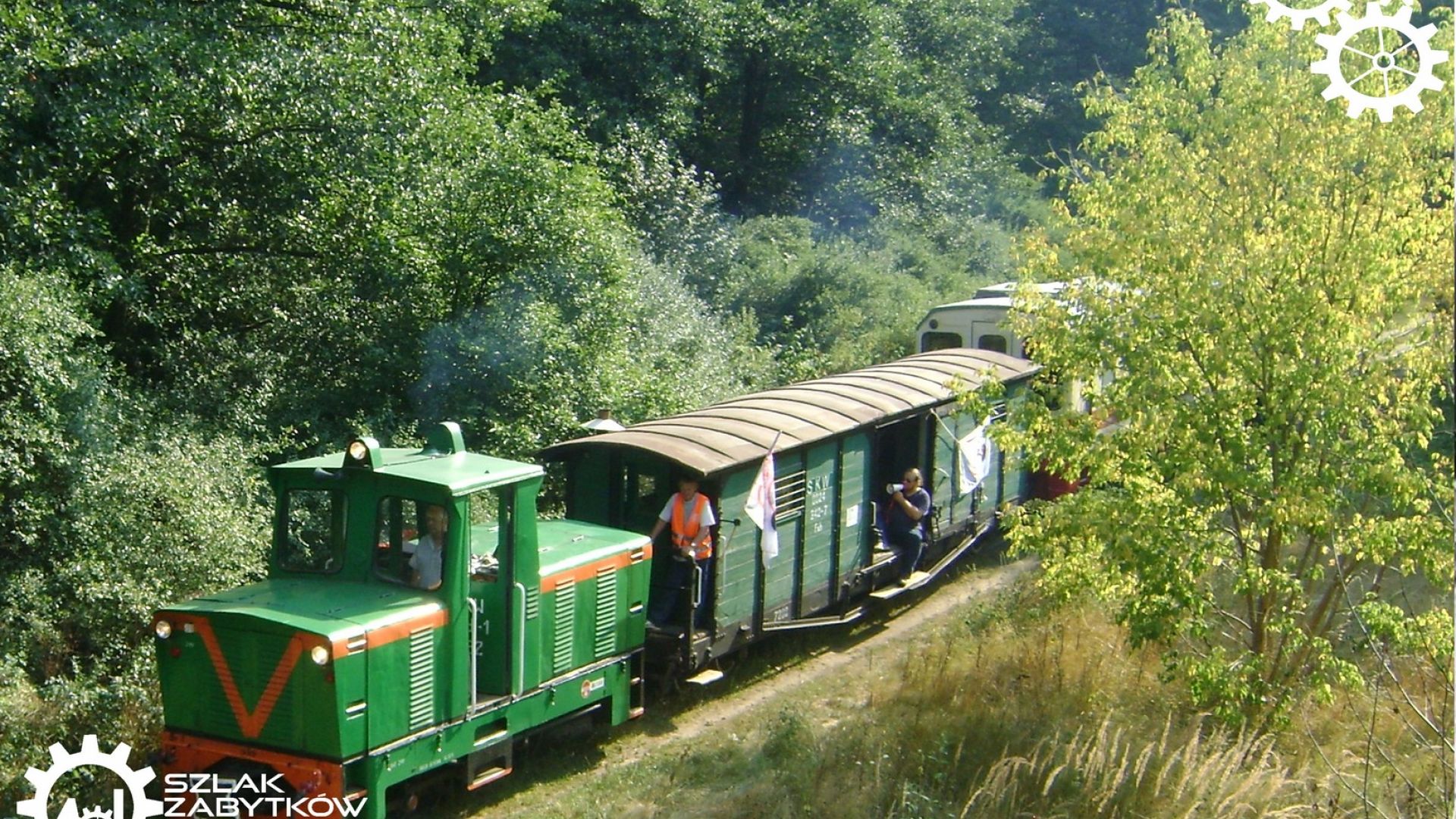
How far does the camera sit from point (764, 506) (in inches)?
475

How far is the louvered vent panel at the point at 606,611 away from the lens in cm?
1059

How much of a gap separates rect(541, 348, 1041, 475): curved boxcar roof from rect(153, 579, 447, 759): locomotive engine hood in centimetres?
319

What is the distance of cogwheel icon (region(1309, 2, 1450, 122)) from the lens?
9172 mm

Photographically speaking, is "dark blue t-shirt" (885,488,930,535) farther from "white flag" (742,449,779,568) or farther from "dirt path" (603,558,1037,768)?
"white flag" (742,449,779,568)

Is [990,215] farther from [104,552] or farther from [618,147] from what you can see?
[104,552]

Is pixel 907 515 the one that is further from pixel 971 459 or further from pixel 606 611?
pixel 606 611

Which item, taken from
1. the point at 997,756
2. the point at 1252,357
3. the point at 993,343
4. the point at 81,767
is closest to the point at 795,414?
the point at 997,756

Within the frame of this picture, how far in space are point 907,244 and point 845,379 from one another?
648 inches

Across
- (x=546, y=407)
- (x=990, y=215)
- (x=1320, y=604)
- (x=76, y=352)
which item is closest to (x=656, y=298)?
(x=546, y=407)

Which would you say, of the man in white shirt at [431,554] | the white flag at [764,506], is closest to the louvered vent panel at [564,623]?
the man in white shirt at [431,554]

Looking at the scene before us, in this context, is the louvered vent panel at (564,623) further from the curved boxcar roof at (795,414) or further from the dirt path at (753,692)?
the curved boxcar roof at (795,414)

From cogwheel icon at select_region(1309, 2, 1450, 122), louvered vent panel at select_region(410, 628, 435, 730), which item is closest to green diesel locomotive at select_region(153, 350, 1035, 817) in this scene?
louvered vent panel at select_region(410, 628, 435, 730)

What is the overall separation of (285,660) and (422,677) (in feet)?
3.00

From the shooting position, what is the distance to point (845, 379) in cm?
1533
